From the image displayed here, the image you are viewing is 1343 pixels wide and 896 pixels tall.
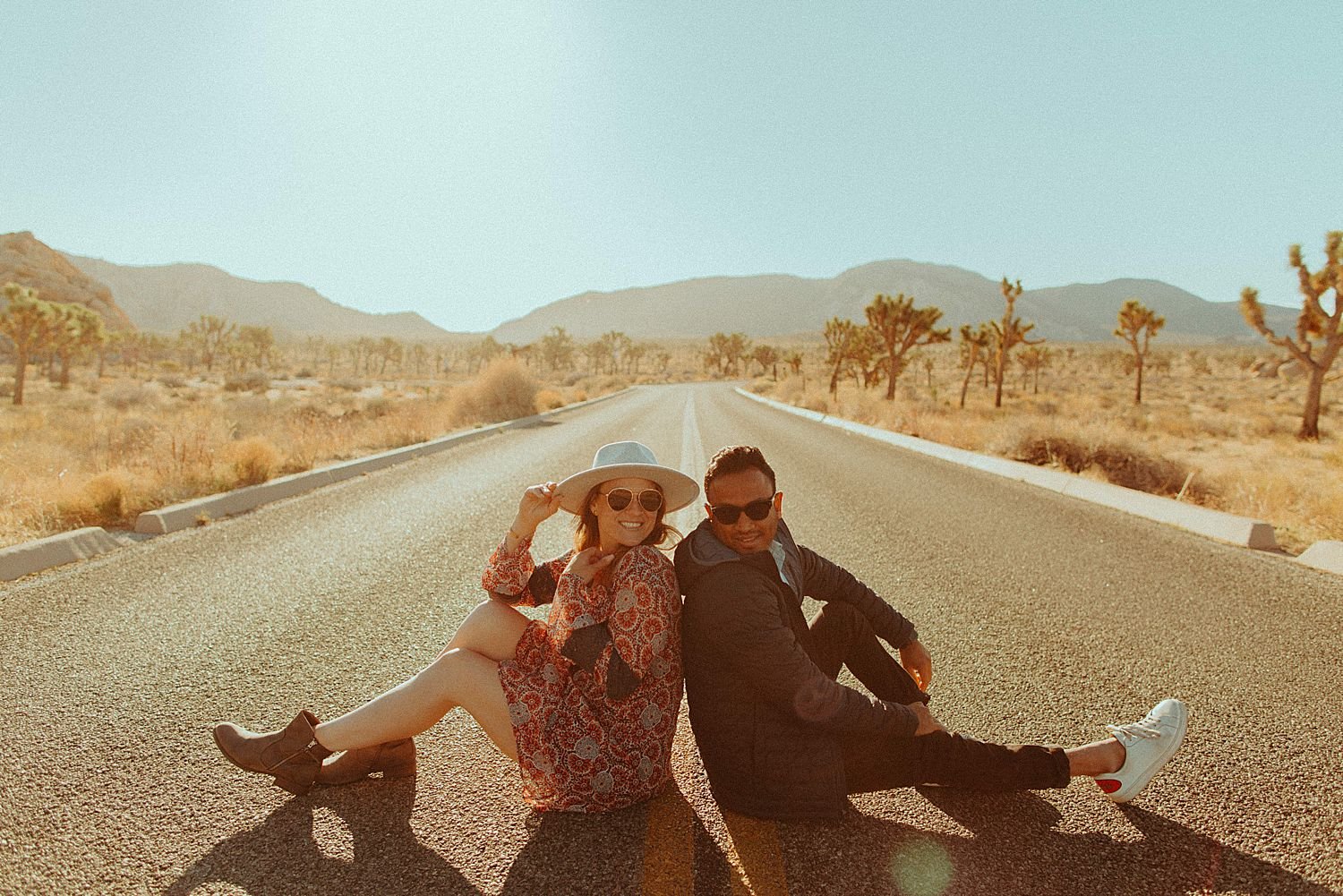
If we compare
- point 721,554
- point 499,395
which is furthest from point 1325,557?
point 499,395

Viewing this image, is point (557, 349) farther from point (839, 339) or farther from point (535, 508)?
point (535, 508)

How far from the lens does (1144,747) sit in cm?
265

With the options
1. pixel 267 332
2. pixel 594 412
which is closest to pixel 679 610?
pixel 594 412

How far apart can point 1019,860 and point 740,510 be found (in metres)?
1.42

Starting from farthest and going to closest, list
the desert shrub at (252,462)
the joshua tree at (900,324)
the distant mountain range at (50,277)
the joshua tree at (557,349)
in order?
the joshua tree at (557,349), the distant mountain range at (50,277), the joshua tree at (900,324), the desert shrub at (252,462)

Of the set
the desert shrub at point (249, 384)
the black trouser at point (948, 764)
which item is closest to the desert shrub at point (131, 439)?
the black trouser at point (948, 764)

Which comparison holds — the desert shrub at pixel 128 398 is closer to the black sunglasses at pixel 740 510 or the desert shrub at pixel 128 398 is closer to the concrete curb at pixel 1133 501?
the concrete curb at pixel 1133 501

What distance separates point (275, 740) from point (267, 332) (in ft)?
298

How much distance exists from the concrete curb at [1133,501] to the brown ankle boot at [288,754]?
795 cm

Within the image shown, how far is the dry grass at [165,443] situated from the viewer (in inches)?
277

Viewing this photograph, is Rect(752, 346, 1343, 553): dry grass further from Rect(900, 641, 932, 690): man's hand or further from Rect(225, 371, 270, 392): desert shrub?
Rect(225, 371, 270, 392): desert shrub

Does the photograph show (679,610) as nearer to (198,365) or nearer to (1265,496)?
(1265,496)

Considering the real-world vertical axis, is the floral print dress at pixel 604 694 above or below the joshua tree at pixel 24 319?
below

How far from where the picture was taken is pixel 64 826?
2.37 meters
